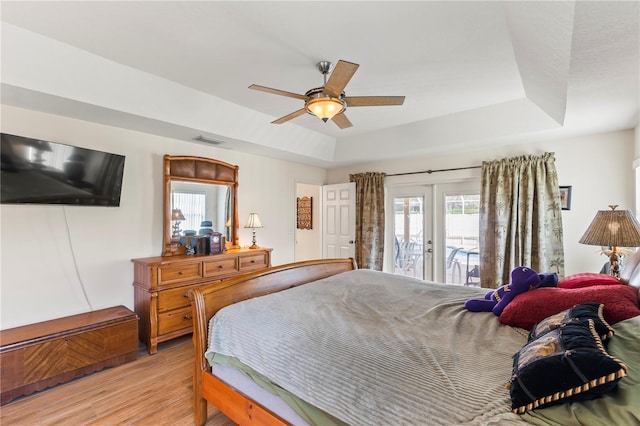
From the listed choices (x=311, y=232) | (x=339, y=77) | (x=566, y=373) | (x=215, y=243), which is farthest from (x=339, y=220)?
(x=566, y=373)

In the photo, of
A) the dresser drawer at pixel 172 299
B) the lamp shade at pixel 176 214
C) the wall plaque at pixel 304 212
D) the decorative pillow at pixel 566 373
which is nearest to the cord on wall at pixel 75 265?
the dresser drawer at pixel 172 299

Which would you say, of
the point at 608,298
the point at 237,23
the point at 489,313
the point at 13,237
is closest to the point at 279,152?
the point at 237,23

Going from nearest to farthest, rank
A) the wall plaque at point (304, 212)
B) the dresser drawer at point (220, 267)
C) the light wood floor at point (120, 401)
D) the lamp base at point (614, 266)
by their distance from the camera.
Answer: the light wood floor at point (120, 401) < the lamp base at point (614, 266) < the dresser drawer at point (220, 267) < the wall plaque at point (304, 212)

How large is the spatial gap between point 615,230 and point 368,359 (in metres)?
2.24

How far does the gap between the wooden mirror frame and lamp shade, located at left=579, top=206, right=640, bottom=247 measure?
3.81 m

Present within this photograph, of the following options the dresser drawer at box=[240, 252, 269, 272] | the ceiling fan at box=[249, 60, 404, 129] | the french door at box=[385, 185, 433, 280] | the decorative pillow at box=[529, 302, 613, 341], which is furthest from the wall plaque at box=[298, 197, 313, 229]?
the decorative pillow at box=[529, 302, 613, 341]

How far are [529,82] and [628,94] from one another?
2.15ft

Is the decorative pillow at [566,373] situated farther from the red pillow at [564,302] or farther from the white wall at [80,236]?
the white wall at [80,236]

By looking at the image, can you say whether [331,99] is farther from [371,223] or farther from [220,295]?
[371,223]

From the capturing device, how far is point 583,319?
117 cm

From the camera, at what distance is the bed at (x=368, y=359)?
3.21 feet

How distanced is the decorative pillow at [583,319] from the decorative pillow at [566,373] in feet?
0.31

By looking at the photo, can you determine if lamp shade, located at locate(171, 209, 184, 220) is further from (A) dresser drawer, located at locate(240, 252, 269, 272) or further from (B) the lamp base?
(B) the lamp base

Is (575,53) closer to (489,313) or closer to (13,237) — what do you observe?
(489,313)
